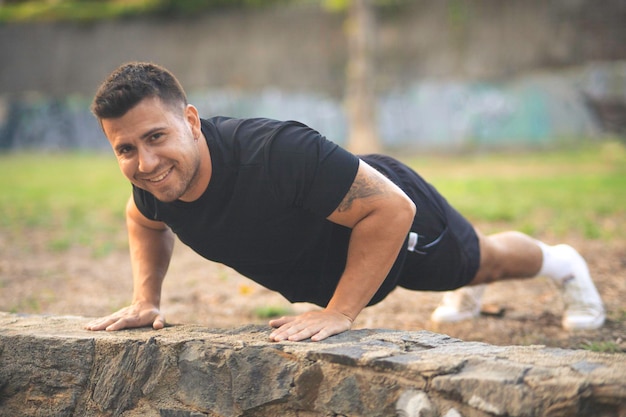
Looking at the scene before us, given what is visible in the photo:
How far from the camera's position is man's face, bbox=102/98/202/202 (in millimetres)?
2615

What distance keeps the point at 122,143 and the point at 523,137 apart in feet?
53.4

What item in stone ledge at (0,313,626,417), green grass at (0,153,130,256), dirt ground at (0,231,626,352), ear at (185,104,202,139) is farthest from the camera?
green grass at (0,153,130,256)

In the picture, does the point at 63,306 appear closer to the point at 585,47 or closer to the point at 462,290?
the point at 462,290

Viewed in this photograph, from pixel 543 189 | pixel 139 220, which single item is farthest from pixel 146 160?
pixel 543 189

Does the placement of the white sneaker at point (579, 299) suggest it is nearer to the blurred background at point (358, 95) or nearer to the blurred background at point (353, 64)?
the blurred background at point (358, 95)

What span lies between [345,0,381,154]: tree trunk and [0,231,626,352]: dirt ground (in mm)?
10132

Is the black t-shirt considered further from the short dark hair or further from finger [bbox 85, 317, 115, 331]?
finger [bbox 85, 317, 115, 331]

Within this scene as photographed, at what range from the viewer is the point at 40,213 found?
8.77 metres

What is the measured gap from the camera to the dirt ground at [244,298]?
4031 millimetres

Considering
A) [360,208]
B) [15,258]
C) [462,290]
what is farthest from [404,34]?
[360,208]

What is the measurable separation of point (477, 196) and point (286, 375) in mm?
6855

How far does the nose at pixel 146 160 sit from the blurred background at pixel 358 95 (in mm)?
3464

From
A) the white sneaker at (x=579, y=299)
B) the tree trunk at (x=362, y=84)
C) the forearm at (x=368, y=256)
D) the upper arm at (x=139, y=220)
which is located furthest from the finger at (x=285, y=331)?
the tree trunk at (x=362, y=84)

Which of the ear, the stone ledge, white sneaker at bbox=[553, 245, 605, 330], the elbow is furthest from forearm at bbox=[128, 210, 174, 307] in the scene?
white sneaker at bbox=[553, 245, 605, 330]
